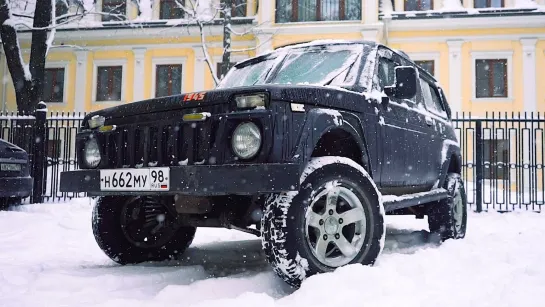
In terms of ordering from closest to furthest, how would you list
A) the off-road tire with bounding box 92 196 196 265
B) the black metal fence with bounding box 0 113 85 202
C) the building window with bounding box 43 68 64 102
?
the off-road tire with bounding box 92 196 196 265 → the black metal fence with bounding box 0 113 85 202 → the building window with bounding box 43 68 64 102

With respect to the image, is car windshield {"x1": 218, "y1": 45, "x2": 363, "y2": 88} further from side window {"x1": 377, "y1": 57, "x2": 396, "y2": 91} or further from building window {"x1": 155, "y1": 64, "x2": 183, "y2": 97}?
building window {"x1": 155, "y1": 64, "x2": 183, "y2": 97}

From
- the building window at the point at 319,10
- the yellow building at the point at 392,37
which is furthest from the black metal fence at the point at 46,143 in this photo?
the building window at the point at 319,10

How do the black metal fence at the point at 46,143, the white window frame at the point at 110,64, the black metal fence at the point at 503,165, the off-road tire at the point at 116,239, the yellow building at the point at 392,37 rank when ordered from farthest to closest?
the white window frame at the point at 110,64
the yellow building at the point at 392,37
the black metal fence at the point at 46,143
the black metal fence at the point at 503,165
the off-road tire at the point at 116,239

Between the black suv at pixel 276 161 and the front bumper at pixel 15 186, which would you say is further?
the front bumper at pixel 15 186

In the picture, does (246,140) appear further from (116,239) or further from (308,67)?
(116,239)

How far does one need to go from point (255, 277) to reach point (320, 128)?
108cm

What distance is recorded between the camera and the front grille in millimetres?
2977

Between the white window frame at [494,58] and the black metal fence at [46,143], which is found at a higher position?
the white window frame at [494,58]

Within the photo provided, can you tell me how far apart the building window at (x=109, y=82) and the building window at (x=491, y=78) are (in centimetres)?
1611

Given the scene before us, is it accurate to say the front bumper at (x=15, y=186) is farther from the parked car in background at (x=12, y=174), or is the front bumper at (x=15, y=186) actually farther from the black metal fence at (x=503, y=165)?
the black metal fence at (x=503, y=165)

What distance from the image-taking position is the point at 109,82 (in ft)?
75.0

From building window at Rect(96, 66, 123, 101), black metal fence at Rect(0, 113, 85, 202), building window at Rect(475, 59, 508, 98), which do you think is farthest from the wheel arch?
building window at Rect(96, 66, 123, 101)

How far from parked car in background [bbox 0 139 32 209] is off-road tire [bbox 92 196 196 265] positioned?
436 centimetres

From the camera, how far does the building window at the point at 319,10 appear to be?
62.4 ft
